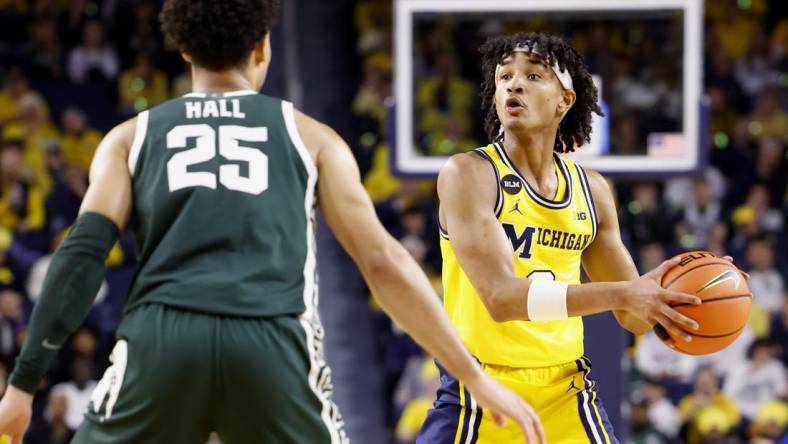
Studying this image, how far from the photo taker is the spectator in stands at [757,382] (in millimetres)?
9922

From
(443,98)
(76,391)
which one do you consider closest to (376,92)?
(443,98)

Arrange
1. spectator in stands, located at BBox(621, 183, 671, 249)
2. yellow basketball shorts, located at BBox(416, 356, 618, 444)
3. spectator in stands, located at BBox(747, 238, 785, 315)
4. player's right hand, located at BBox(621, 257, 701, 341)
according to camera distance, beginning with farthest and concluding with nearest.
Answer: spectator in stands, located at BBox(621, 183, 671, 249)
spectator in stands, located at BBox(747, 238, 785, 315)
yellow basketball shorts, located at BBox(416, 356, 618, 444)
player's right hand, located at BBox(621, 257, 701, 341)

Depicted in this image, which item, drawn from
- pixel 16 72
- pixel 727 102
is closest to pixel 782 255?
pixel 727 102

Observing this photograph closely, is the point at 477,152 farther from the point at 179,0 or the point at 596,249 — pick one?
the point at 179,0

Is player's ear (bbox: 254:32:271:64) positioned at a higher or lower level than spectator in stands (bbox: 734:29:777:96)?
lower

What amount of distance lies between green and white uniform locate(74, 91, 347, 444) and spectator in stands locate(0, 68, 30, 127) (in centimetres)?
953

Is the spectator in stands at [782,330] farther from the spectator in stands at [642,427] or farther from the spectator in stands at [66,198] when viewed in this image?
the spectator in stands at [66,198]

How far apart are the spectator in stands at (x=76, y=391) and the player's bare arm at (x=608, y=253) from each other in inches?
233

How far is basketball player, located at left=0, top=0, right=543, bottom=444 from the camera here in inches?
122

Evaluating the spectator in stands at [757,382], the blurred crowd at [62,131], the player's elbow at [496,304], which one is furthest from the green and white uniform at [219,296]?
the spectator in stands at [757,382]

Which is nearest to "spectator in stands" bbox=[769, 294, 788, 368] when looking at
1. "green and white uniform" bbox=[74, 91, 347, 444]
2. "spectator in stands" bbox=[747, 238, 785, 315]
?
"spectator in stands" bbox=[747, 238, 785, 315]

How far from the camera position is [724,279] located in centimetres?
408

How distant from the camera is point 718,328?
4023mm

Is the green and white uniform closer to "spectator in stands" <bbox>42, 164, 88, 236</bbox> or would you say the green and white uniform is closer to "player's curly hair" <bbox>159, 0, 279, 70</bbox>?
"player's curly hair" <bbox>159, 0, 279, 70</bbox>
